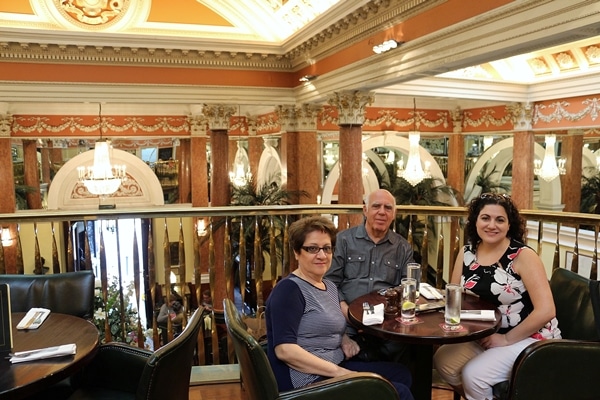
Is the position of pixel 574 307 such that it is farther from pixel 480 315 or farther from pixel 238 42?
pixel 238 42

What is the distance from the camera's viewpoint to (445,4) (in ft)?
15.0

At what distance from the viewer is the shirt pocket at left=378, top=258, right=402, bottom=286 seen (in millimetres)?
2580

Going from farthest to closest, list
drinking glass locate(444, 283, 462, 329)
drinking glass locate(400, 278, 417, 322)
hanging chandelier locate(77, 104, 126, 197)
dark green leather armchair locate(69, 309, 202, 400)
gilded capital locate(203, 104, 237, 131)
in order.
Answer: hanging chandelier locate(77, 104, 126, 197), gilded capital locate(203, 104, 237, 131), drinking glass locate(400, 278, 417, 322), drinking glass locate(444, 283, 462, 329), dark green leather armchair locate(69, 309, 202, 400)

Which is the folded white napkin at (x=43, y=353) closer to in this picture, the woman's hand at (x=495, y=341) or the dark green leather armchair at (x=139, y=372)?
the dark green leather armchair at (x=139, y=372)

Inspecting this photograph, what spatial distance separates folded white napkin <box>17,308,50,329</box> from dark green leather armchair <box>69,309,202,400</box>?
29 cm

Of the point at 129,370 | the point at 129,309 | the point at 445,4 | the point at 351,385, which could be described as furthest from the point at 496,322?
the point at 129,309

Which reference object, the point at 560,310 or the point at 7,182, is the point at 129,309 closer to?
the point at 7,182

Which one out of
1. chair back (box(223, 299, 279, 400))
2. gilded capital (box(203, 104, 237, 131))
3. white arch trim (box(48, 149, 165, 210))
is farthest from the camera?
white arch trim (box(48, 149, 165, 210))

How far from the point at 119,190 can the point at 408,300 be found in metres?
10.7

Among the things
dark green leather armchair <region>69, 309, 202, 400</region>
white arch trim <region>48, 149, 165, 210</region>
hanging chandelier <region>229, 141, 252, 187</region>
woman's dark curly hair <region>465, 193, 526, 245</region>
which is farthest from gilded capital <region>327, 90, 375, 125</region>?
white arch trim <region>48, 149, 165, 210</region>

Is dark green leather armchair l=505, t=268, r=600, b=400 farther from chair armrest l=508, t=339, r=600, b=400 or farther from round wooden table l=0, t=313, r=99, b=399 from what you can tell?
round wooden table l=0, t=313, r=99, b=399

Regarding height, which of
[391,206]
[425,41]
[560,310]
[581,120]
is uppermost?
[425,41]

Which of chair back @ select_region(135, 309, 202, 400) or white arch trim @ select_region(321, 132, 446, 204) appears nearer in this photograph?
chair back @ select_region(135, 309, 202, 400)

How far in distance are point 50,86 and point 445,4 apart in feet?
18.5
